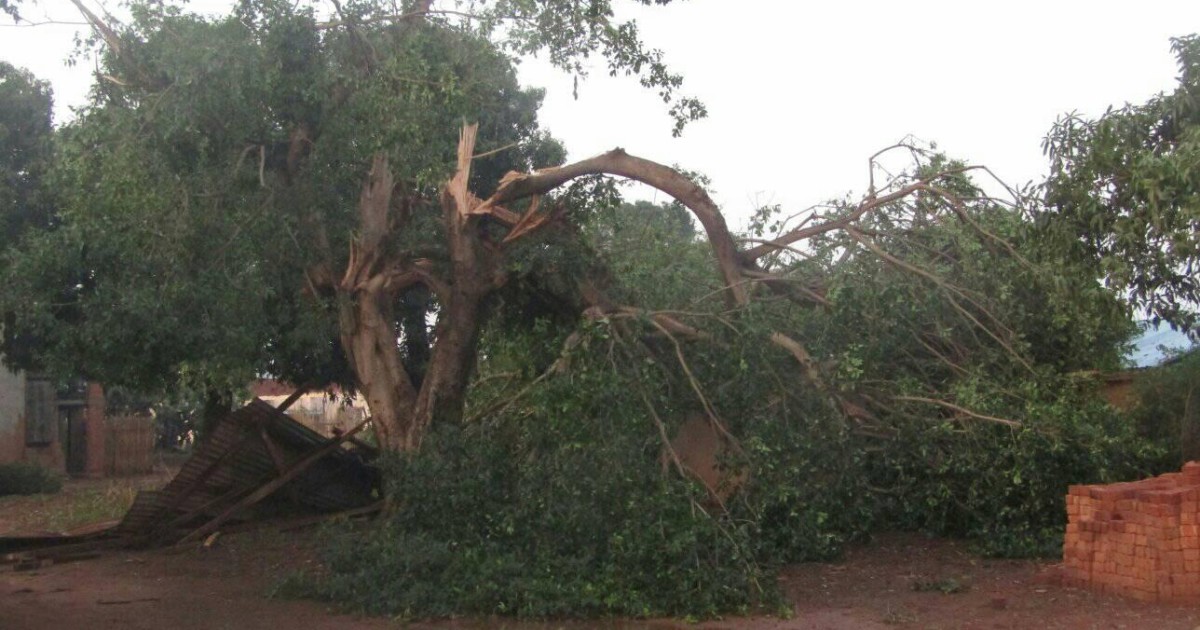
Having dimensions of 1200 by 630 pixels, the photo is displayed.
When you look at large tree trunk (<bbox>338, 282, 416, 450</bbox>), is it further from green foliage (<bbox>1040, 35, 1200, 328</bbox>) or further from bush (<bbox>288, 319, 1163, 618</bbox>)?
green foliage (<bbox>1040, 35, 1200, 328</bbox>)

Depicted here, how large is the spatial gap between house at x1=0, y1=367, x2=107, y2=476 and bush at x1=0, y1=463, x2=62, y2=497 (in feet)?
5.29

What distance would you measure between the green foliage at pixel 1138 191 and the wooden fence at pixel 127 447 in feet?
75.5

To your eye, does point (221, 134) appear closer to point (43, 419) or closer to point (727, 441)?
point (727, 441)

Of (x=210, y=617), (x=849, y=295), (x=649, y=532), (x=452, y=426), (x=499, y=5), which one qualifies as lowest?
(x=210, y=617)

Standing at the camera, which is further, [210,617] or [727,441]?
[727,441]

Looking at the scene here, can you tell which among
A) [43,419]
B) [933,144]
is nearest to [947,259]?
[933,144]

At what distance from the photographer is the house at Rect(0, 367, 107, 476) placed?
24.4m

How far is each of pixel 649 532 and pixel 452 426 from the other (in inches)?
102

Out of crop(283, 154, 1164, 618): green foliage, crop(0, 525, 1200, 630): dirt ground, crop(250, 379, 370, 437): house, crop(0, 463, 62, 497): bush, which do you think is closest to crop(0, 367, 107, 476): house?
crop(0, 463, 62, 497): bush

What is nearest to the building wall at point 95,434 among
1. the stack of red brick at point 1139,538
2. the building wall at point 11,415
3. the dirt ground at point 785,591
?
the building wall at point 11,415

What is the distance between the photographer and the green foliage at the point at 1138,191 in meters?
8.16

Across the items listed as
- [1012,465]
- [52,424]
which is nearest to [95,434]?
[52,424]

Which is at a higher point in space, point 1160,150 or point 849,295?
point 1160,150

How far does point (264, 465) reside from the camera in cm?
1473
